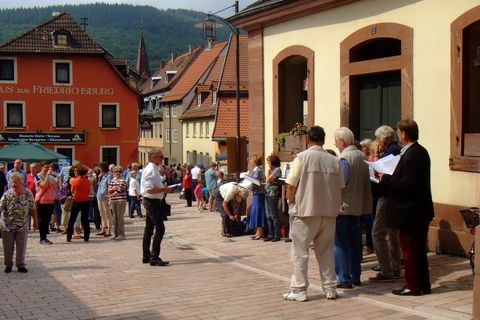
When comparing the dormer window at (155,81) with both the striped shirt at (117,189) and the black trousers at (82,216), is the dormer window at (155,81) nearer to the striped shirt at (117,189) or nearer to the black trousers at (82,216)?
the striped shirt at (117,189)

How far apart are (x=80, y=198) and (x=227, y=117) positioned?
106 feet

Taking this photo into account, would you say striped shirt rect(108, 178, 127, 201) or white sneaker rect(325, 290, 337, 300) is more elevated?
striped shirt rect(108, 178, 127, 201)

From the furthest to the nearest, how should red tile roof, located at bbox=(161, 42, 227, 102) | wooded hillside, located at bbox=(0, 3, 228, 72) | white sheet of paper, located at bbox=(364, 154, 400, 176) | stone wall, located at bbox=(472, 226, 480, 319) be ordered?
wooded hillside, located at bbox=(0, 3, 228, 72), red tile roof, located at bbox=(161, 42, 227, 102), white sheet of paper, located at bbox=(364, 154, 400, 176), stone wall, located at bbox=(472, 226, 480, 319)

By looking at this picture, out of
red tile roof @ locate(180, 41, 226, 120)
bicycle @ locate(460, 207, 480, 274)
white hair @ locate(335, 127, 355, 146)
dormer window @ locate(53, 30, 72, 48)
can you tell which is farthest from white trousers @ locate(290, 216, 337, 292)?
red tile roof @ locate(180, 41, 226, 120)

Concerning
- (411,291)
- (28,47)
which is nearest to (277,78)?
(411,291)

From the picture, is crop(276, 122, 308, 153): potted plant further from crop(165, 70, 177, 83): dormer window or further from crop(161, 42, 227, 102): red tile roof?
crop(165, 70, 177, 83): dormer window

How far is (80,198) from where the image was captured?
14047 mm

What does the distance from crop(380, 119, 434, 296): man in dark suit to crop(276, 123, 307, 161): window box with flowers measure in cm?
571

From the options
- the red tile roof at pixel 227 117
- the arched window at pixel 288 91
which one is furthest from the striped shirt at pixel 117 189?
the red tile roof at pixel 227 117

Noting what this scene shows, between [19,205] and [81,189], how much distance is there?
13.0 ft

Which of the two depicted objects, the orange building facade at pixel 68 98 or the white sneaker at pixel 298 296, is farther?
the orange building facade at pixel 68 98

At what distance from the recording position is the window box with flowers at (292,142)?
1320 cm

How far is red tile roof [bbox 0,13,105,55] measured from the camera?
4219 centimetres

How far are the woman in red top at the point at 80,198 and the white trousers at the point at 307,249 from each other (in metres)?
7.79
